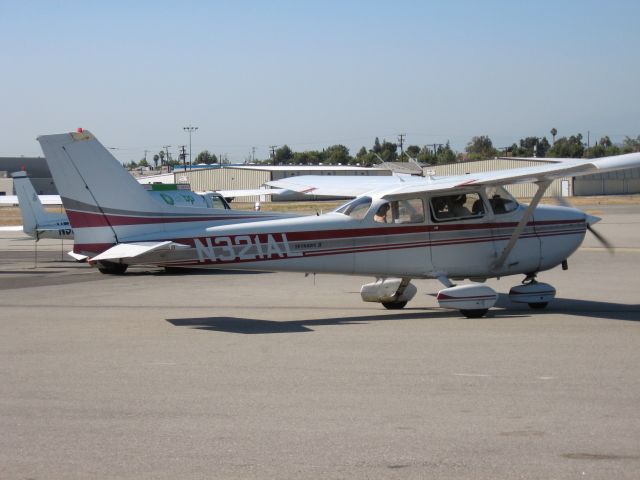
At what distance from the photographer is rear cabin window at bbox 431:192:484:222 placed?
13586mm

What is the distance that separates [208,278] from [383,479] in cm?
1542

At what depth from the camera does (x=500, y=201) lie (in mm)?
13938

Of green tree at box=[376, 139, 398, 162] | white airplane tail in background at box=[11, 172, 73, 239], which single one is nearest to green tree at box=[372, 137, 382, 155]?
green tree at box=[376, 139, 398, 162]

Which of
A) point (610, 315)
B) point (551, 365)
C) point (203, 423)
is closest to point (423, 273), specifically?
point (610, 315)

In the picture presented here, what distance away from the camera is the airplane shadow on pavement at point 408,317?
12.1 m

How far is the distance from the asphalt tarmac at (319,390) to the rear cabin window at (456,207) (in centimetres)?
150

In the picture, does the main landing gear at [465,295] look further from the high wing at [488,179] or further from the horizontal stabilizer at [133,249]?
the horizontal stabilizer at [133,249]

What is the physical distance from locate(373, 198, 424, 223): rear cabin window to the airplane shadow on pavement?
1440 mm

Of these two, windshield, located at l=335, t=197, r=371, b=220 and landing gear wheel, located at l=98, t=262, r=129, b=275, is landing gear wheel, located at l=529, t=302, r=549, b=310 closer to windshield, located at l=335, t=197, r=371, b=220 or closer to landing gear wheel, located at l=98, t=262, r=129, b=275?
windshield, located at l=335, t=197, r=371, b=220

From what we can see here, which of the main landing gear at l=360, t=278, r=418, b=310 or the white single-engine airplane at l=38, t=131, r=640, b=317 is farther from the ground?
the white single-engine airplane at l=38, t=131, r=640, b=317

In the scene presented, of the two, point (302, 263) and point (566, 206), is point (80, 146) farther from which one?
point (566, 206)

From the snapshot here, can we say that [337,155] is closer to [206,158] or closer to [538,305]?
[206,158]

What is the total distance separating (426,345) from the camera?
1034cm

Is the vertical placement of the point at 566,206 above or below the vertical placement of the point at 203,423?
above
